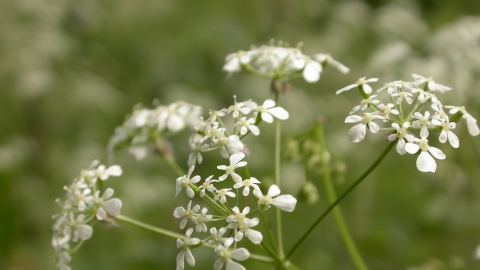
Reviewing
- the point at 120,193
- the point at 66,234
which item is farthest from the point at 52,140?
the point at 66,234

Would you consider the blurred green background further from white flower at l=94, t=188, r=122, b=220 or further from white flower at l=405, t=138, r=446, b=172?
white flower at l=94, t=188, r=122, b=220

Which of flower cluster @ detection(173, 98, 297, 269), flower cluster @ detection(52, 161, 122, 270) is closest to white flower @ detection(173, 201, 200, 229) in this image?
flower cluster @ detection(173, 98, 297, 269)

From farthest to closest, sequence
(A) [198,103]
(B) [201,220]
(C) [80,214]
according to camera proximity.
Result: (A) [198,103], (C) [80,214], (B) [201,220]

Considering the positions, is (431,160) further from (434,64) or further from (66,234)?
(434,64)

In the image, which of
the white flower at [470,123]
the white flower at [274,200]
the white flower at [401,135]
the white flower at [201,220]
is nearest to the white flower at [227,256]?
the white flower at [201,220]

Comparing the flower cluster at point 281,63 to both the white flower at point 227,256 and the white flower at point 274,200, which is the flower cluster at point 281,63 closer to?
the white flower at point 274,200

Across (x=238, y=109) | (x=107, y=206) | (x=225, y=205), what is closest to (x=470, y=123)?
(x=238, y=109)

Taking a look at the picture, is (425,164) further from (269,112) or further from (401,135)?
(269,112)
